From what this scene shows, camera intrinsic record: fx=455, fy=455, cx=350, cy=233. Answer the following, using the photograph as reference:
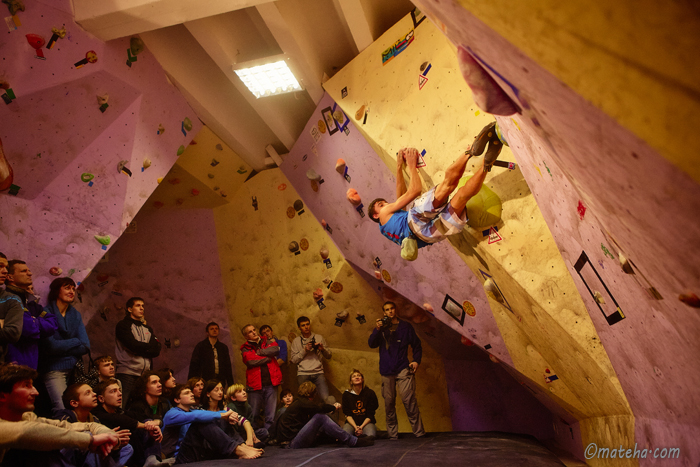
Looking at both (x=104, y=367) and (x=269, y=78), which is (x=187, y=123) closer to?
(x=269, y=78)

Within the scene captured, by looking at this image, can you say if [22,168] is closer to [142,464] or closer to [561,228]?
[142,464]

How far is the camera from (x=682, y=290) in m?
0.85

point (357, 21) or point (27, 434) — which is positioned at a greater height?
point (357, 21)

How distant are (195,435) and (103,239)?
1.65 meters

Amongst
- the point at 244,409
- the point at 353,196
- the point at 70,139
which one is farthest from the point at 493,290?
the point at 70,139

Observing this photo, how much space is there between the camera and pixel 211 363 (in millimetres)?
4453

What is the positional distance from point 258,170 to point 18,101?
3118 mm

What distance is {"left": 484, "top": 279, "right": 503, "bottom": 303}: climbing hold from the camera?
9.47ft

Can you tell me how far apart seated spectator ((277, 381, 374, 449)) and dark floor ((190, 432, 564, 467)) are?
113 millimetres

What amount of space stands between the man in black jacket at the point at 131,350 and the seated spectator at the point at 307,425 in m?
1.24

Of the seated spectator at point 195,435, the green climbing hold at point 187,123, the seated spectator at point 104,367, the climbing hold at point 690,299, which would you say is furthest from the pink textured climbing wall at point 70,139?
the climbing hold at point 690,299

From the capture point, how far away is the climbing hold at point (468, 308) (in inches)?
134

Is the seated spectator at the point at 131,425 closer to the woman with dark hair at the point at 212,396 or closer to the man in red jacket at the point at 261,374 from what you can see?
the woman with dark hair at the point at 212,396

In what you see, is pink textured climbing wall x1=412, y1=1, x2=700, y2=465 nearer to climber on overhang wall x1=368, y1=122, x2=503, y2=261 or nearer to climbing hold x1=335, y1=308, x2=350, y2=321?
climber on overhang wall x1=368, y1=122, x2=503, y2=261
